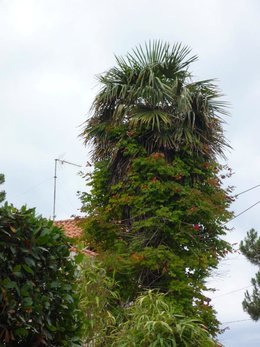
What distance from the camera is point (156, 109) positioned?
1535 centimetres

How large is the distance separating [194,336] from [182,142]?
18.0 ft

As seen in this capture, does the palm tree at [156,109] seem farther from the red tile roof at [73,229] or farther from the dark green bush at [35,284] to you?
the dark green bush at [35,284]

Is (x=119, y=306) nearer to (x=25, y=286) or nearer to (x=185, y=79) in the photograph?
(x=185, y=79)

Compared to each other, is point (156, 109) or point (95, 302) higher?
point (156, 109)

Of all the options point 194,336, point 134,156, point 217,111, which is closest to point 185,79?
point 217,111

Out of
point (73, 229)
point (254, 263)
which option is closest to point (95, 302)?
point (73, 229)

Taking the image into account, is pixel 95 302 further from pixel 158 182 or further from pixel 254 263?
pixel 254 263

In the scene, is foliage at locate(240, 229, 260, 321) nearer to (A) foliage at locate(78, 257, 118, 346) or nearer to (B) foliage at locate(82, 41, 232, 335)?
(B) foliage at locate(82, 41, 232, 335)

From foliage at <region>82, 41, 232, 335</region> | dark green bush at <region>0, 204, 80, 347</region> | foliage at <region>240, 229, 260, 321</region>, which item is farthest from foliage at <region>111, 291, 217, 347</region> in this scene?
foliage at <region>240, 229, 260, 321</region>

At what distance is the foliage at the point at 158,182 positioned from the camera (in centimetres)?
1413

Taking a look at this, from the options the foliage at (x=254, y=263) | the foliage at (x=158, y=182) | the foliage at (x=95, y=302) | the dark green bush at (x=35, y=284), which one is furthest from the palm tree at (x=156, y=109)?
the dark green bush at (x=35, y=284)

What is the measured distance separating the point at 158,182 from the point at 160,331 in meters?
4.44

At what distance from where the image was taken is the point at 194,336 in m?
10.7

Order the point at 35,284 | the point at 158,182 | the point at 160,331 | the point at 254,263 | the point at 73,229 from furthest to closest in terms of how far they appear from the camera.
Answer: the point at 254,263
the point at 73,229
the point at 158,182
the point at 160,331
the point at 35,284
